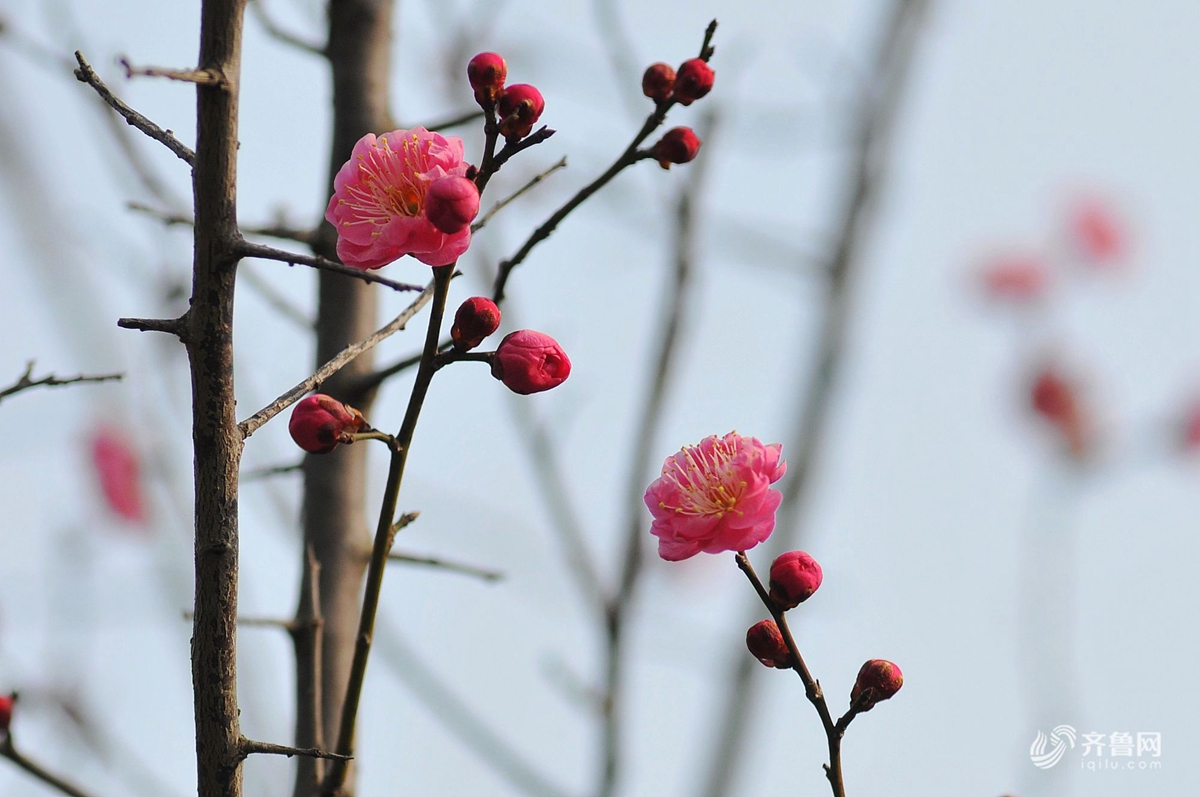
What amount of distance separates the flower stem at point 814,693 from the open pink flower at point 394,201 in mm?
411

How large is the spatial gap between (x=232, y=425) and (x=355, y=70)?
119 centimetres

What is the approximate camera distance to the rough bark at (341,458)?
61.4 inches

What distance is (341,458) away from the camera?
1707mm

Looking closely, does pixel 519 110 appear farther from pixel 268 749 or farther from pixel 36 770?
pixel 36 770

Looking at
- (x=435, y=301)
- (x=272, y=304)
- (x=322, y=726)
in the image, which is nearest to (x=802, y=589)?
(x=435, y=301)

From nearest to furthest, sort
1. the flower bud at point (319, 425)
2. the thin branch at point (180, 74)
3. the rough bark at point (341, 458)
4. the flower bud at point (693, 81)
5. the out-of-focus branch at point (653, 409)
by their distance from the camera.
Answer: the thin branch at point (180, 74)
the flower bud at point (319, 425)
the flower bud at point (693, 81)
the rough bark at point (341, 458)
the out-of-focus branch at point (653, 409)

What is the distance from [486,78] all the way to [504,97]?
27 mm

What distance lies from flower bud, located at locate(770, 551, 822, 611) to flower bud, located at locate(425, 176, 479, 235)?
44cm

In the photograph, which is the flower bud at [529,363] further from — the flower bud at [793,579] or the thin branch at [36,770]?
the thin branch at [36,770]

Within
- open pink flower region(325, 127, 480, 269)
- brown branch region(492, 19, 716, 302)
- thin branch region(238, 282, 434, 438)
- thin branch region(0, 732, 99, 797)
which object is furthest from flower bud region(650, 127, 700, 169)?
thin branch region(0, 732, 99, 797)

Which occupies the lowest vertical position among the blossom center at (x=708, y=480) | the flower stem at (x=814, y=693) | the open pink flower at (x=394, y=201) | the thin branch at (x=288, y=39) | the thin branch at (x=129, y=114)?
the flower stem at (x=814, y=693)

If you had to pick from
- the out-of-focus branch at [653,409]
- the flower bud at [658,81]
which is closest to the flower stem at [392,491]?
the flower bud at [658,81]

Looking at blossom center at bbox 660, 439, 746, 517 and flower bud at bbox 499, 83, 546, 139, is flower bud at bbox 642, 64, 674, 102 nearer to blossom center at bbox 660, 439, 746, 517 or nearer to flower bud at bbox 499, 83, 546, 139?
flower bud at bbox 499, 83, 546, 139

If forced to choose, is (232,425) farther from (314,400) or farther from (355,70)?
(355,70)
